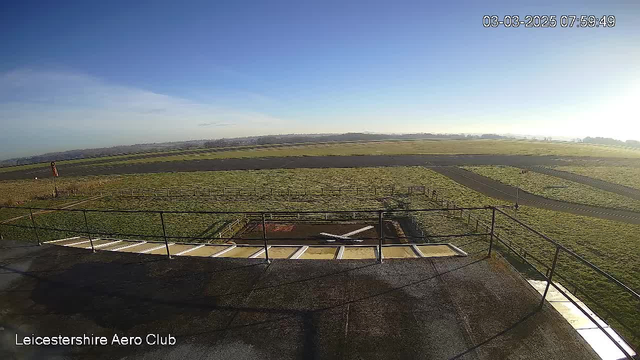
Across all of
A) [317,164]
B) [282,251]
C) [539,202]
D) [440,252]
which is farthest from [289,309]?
[317,164]

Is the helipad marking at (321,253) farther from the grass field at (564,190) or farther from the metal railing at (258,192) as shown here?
the grass field at (564,190)

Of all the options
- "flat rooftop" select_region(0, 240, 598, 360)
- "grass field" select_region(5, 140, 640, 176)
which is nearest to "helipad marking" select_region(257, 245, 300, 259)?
"flat rooftop" select_region(0, 240, 598, 360)

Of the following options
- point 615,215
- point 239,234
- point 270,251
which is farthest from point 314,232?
point 615,215

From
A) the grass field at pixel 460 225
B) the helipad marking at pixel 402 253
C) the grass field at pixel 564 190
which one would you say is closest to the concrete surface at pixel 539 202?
the grass field at pixel 564 190

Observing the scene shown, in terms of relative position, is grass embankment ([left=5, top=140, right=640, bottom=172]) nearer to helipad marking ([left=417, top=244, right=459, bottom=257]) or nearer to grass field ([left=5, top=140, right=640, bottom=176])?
grass field ([left=5, top=140, right=640, bottom=176])

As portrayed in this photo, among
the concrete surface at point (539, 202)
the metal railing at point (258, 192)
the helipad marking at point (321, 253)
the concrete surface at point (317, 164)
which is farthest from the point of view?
the concrete surface at point (317, 164)

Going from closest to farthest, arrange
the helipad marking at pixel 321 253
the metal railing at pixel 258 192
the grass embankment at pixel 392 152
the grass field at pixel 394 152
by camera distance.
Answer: the helipad marking at pixel 321 253, the metal railing at pixel 258 192, the grass embankment at pixel 392 152, the grass field at pixel 394 152
